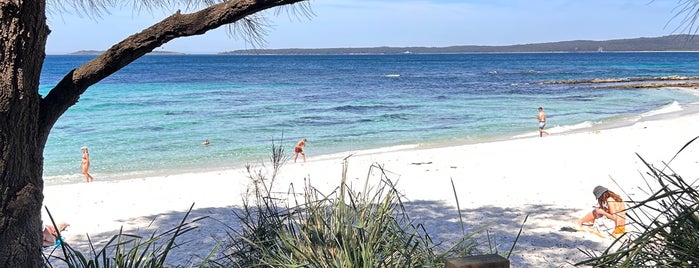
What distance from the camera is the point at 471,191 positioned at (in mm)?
9109

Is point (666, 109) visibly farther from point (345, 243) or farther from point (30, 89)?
point (30, 89)

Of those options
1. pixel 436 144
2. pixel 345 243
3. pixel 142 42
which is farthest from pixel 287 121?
pixel 142 42

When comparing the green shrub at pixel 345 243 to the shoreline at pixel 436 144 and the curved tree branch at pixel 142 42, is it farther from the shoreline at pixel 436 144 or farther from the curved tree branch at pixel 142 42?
the shoreline at pixel 436 144

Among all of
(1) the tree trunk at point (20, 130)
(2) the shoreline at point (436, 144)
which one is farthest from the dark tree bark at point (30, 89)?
(2) the shoreline at point (436, 144)

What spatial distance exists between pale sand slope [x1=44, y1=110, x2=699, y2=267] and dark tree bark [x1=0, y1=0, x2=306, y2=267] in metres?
1.94

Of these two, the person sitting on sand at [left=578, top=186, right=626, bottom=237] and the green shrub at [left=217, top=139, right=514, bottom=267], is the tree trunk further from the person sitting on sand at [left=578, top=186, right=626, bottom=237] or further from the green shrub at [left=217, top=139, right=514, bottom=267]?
the person sitting on sand at [left=578, top=186, right=626, bottom=237]

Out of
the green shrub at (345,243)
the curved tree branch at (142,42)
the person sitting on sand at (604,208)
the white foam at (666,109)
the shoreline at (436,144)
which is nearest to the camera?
the curved tree branch at (142,42)

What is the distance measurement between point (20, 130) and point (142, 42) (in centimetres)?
52

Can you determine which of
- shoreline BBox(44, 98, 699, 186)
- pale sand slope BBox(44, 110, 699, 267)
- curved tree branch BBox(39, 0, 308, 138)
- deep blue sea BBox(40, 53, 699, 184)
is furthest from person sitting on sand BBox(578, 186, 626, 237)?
shoreline BBox(44, 98, 699, 186)

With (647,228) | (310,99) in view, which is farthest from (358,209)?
(310,99)

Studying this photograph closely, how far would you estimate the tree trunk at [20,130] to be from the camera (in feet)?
7.45

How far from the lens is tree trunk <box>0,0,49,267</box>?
227 cm

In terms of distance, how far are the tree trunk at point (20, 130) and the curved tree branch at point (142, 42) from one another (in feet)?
0.34

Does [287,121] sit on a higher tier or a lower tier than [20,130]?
lower
